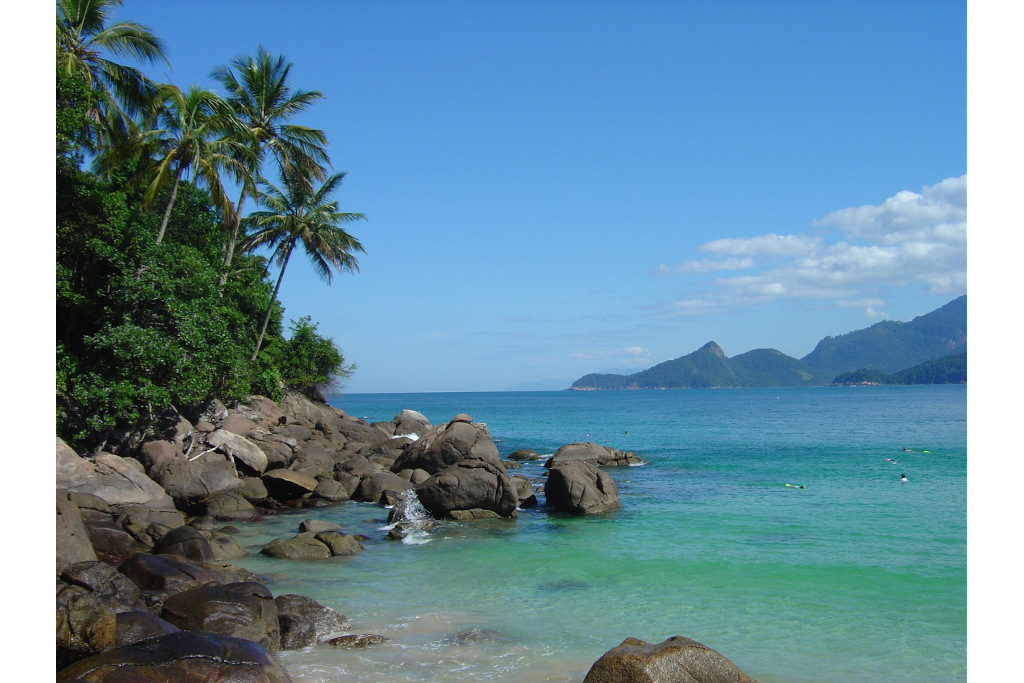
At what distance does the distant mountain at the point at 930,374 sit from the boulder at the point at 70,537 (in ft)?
602

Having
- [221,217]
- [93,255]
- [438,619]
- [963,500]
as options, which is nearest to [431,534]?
[438,619]

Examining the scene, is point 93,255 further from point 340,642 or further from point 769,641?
point 769,641

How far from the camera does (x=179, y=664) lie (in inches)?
225

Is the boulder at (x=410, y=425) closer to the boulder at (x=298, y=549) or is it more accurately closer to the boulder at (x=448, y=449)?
the boulder at (x=448, y=449)

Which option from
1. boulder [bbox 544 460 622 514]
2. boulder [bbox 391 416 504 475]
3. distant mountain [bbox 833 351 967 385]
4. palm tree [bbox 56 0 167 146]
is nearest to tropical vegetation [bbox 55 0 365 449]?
→ palm tree [bbox 56 0 167 146]

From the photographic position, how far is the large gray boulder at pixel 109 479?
14.5 meters

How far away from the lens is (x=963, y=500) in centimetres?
2066

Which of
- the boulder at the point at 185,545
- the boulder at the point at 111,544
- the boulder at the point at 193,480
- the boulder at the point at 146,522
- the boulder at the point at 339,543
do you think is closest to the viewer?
the boulder at the point at 111,544

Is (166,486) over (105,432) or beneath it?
beneath

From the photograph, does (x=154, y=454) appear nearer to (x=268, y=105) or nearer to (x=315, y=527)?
(x=315, y=527)

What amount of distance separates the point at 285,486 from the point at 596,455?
51.0 feet

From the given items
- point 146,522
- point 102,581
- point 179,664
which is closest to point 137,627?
point 102,581

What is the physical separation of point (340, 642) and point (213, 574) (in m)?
2.61

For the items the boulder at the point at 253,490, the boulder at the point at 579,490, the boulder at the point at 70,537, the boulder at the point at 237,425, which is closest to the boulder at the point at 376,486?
the boulder at the point at 253,490
